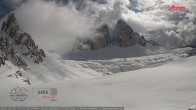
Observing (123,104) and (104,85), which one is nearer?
(123,104)

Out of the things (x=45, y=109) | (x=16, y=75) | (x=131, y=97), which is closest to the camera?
(x=45, y=109)

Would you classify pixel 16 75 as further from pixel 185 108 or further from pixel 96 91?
pixel 185 108

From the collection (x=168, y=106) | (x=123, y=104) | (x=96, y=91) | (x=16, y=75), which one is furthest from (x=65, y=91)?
(x=16, y=75)

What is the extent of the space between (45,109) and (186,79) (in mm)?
29168

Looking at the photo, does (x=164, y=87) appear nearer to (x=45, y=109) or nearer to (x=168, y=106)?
(x=168, y=106)

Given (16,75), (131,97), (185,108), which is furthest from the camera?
(16,75)

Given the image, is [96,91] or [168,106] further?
[96,91]

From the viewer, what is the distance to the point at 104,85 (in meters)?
69.6

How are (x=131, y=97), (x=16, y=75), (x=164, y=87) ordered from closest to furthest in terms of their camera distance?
(x=131, y=97) < (x=164, y=87) < (x=16, y=75)

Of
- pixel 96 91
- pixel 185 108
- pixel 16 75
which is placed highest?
pixel 16 75

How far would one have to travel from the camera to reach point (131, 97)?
57844 mm

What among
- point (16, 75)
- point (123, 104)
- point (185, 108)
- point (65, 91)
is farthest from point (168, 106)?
point (16, 75)

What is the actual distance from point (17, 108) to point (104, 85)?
2036 cm

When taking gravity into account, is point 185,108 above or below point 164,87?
below
